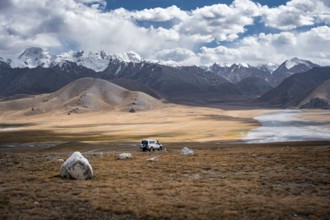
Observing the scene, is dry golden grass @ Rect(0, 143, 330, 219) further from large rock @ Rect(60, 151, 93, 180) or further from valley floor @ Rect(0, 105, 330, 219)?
large rock @ Rect(60, 151, 93, 180)

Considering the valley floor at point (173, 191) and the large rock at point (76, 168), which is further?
the large rock at point (76, 168)

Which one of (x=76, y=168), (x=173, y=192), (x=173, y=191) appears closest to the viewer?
(x=173, y=192)

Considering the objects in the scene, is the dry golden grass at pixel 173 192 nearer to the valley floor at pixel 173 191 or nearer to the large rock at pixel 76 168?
the valley floor at pixel 173 191

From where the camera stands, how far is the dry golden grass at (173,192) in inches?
773

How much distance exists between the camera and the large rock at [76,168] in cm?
2920

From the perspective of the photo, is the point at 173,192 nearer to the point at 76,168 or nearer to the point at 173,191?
the point at 173,191

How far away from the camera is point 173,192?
2472 cm

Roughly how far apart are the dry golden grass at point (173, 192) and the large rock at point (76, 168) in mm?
715

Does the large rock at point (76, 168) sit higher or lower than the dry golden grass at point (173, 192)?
higher

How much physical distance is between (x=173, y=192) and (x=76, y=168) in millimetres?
8546

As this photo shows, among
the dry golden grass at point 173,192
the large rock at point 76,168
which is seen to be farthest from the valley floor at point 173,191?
the large rock at point 76,168

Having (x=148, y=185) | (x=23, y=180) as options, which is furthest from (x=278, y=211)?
(x=23, y=180)

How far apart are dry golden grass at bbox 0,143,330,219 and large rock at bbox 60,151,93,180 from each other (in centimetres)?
71

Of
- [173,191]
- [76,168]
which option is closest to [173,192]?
[173,191]
